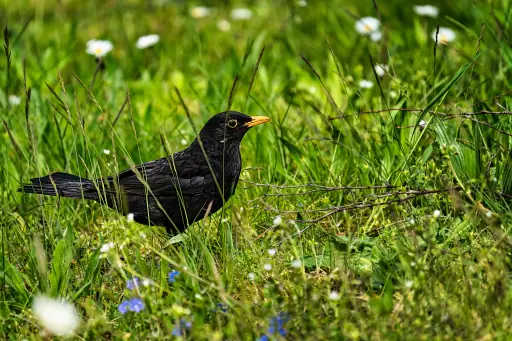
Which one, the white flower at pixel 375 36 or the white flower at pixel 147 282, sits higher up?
the white flower at pixel 375 36

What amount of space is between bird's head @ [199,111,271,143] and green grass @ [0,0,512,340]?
189mm

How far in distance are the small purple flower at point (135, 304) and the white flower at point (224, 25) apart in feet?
17.3

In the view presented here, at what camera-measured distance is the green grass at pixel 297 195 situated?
289 centimetres

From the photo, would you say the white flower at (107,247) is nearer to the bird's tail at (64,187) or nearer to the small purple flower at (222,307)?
the small purple flower at (222,307)

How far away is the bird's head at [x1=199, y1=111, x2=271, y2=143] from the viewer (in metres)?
4.62

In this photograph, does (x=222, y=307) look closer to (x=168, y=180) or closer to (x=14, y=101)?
(x=168, y=180)

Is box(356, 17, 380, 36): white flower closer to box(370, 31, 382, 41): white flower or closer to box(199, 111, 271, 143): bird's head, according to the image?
box(370, 31, 382, 41): white flower

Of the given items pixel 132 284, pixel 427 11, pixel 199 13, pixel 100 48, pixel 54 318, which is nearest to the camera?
pixel 54 318

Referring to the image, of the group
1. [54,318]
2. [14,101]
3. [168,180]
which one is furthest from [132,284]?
[14,101]

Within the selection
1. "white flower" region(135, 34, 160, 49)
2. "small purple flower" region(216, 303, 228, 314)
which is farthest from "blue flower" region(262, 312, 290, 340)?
"white flower" region(135, 34, 160, 49)

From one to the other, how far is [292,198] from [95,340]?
145 cm

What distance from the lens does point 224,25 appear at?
8047 millimetres

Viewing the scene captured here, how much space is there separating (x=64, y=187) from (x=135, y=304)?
1.49 m

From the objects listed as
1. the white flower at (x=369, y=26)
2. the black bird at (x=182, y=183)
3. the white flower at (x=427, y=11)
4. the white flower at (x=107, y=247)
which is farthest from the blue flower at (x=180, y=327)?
the white flower at (x=427, y=11)
